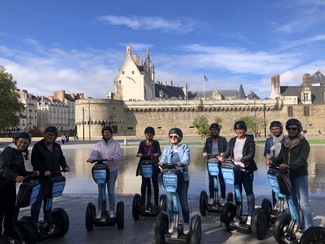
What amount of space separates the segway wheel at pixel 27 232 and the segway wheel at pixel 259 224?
125 inches

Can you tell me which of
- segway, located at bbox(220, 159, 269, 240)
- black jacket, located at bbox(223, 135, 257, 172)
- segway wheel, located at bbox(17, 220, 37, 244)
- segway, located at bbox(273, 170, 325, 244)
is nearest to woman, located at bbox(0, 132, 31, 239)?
segway wheel, located at bbox(17, 220, 37, 244)

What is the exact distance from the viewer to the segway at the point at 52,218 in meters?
4.19

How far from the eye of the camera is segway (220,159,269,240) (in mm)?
4152

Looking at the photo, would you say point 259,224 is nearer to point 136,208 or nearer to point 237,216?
point 237,216

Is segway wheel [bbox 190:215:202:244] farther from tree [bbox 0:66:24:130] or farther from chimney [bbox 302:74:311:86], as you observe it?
chimney [bbox 302:74:311:86]

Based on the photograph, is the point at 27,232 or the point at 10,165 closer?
the point at 10,165

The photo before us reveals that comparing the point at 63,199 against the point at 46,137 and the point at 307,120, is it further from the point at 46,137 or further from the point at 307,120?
the point at 307,120

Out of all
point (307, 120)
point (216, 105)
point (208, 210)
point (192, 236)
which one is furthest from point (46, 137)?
point (307, 120)

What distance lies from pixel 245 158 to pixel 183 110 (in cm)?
4694

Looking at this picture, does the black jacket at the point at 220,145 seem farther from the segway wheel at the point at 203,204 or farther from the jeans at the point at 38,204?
the jeans at the point at 38,204

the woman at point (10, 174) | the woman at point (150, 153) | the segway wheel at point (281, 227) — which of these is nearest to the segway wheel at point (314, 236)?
the segway wheel at point (281, 227)

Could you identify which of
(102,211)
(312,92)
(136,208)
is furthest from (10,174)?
(312,92)

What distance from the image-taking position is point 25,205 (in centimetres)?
357

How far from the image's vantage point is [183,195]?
3.96 m
